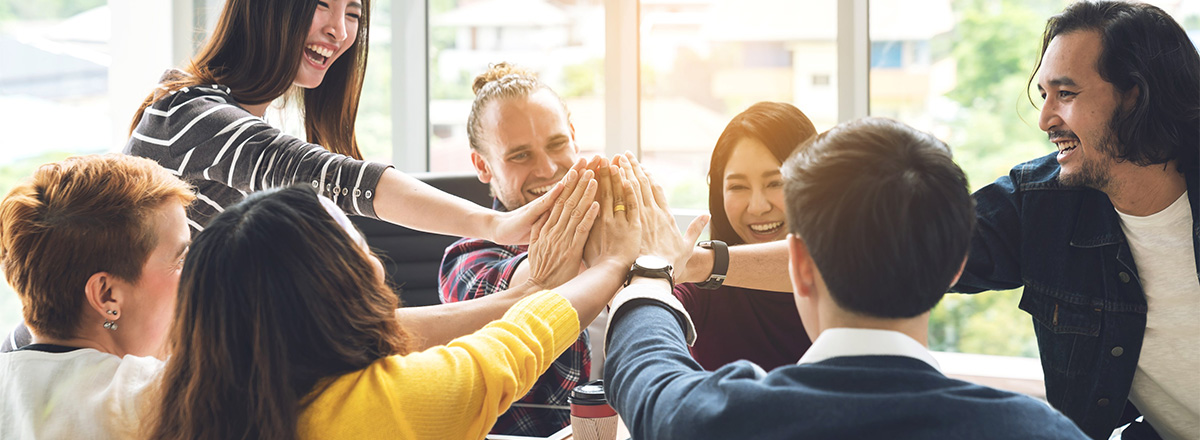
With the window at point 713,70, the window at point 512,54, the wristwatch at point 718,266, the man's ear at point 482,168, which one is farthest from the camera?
the window at point 512,54

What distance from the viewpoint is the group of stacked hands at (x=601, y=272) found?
3.10 feet

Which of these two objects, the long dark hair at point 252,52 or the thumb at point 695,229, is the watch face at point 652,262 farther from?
the long dark hair at point 252,52

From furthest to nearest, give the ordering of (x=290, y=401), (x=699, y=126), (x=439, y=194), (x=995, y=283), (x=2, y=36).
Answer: (x=2, y=36), (x=699, y=126), (x=995, y=283), (x=439, y=194), (x=290, y=401)

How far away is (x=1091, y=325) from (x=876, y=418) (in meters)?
1.14

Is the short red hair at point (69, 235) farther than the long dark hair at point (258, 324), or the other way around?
the short red hair at point (69, 235)

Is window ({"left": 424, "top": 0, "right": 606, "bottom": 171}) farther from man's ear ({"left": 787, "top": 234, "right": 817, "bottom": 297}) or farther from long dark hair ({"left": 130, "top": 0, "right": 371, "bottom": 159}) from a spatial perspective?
man's ear ({"left": 787, "top": 234, "right": 817, "bottom": 297})

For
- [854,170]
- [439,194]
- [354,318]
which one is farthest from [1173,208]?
[354,318]

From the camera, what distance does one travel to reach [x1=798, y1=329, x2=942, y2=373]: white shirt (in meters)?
0.95

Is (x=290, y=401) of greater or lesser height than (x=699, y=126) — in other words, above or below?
below

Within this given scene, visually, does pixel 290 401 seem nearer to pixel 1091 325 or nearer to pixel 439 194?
pixel 439 194

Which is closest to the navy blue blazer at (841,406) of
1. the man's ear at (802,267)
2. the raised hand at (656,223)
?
the man's ear at (802,267)

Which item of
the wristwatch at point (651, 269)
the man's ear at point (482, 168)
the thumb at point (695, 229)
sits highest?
the man's ear at point (482, 168)

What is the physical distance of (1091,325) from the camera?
175cm

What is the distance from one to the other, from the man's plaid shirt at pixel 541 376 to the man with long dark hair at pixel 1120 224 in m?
0.95
